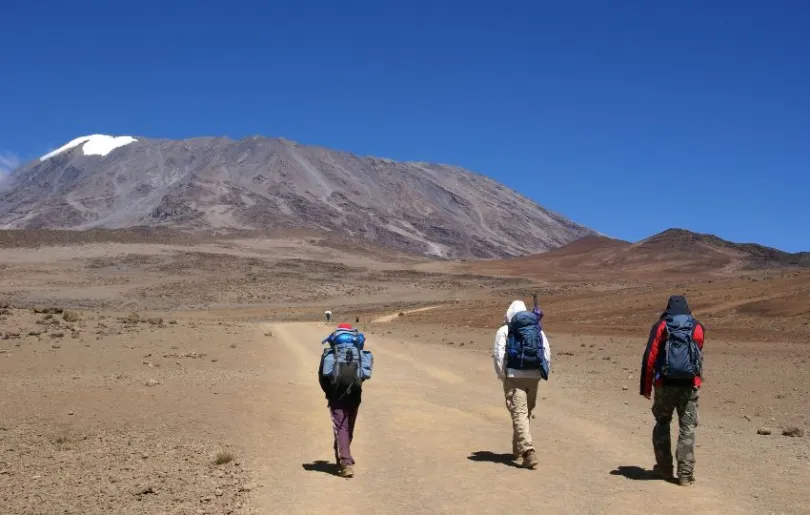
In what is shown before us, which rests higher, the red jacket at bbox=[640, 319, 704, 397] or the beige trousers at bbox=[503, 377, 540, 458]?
the red jacket at bbox=[640, 319, 704, 397]

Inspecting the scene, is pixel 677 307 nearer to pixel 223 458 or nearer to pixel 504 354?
pixel 504 354

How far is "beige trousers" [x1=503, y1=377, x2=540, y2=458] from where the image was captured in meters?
8.66

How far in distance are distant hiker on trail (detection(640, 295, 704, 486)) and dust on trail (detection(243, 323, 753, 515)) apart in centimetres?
42

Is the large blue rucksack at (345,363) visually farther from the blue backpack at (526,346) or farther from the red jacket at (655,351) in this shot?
the red jacket at (655,351)

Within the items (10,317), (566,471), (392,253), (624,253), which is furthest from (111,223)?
(566,471)

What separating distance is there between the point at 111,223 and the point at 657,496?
18348 cm

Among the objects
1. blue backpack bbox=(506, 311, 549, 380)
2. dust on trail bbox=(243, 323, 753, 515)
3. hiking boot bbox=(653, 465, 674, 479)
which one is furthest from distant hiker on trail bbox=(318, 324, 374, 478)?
hiking boot bbox=(653, 465, 674, 479)

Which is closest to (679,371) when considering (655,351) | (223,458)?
(655,351)

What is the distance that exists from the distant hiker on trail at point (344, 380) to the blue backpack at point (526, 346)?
158 cm

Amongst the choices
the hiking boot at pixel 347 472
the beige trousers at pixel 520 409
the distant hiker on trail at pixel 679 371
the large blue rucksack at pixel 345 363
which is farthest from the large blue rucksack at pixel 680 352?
the hiking boot at pixel 347 472

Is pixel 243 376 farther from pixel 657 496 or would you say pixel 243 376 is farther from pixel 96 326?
pixel 96 326

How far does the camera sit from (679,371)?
7777 mm

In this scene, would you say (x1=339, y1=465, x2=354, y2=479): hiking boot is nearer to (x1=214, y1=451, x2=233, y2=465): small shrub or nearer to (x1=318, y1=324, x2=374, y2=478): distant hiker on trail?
(x1=318, y1=324, x2=374, y2=478): distant hiker on trail

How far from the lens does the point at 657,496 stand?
294 inches
